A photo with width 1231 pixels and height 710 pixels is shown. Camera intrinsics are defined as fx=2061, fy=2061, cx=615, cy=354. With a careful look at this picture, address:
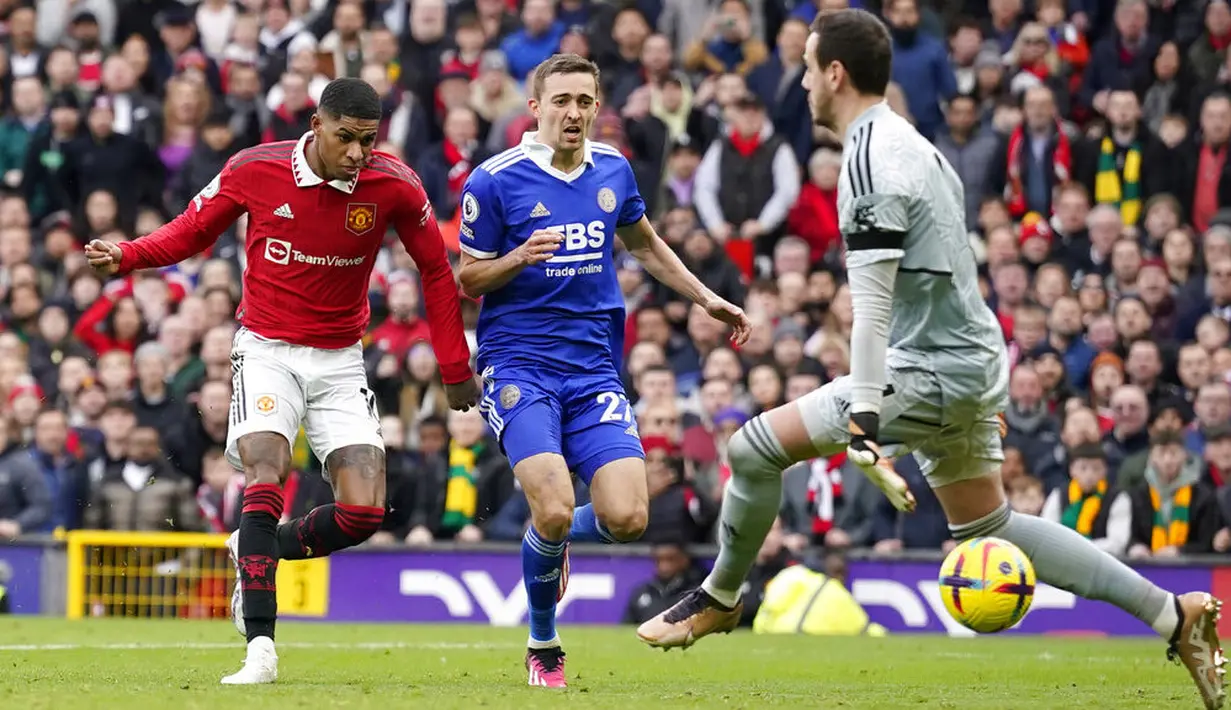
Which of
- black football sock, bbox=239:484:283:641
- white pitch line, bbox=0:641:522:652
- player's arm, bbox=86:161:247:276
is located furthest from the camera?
white pitch line, bbox=0:641:522:652

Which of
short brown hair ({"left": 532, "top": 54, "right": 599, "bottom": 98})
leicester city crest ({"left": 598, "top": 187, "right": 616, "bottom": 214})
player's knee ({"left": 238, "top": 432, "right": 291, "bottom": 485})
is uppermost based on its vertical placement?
short brown hair ({"left": 532, "top": 54, "right": 599, "bottom": 98})

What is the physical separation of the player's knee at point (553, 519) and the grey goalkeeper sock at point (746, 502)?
0.72m

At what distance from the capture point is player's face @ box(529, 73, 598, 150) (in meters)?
9.28

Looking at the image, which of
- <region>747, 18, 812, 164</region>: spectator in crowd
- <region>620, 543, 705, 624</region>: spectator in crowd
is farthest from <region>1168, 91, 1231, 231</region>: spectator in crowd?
<region>620, 543, 705, 624</region>: spectator in crowd

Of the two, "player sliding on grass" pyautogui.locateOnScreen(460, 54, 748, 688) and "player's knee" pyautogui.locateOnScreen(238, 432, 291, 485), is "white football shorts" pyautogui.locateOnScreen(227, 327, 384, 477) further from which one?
"player sliding on grass" pyautogui.locateOnScreen(460, 54, 748, 688)

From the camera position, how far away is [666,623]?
866 centimetres

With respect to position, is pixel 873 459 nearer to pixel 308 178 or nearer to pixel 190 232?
pixel 308 178

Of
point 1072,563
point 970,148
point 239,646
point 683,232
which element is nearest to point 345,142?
point 1072,563

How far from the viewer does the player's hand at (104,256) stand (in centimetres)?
905

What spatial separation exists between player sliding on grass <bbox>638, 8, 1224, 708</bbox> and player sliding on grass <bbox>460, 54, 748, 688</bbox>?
1.00 m

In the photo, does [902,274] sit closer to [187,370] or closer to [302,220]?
[302,220]

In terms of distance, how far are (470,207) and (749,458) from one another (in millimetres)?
1897

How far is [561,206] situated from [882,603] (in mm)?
7198

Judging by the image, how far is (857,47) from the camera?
801cm
